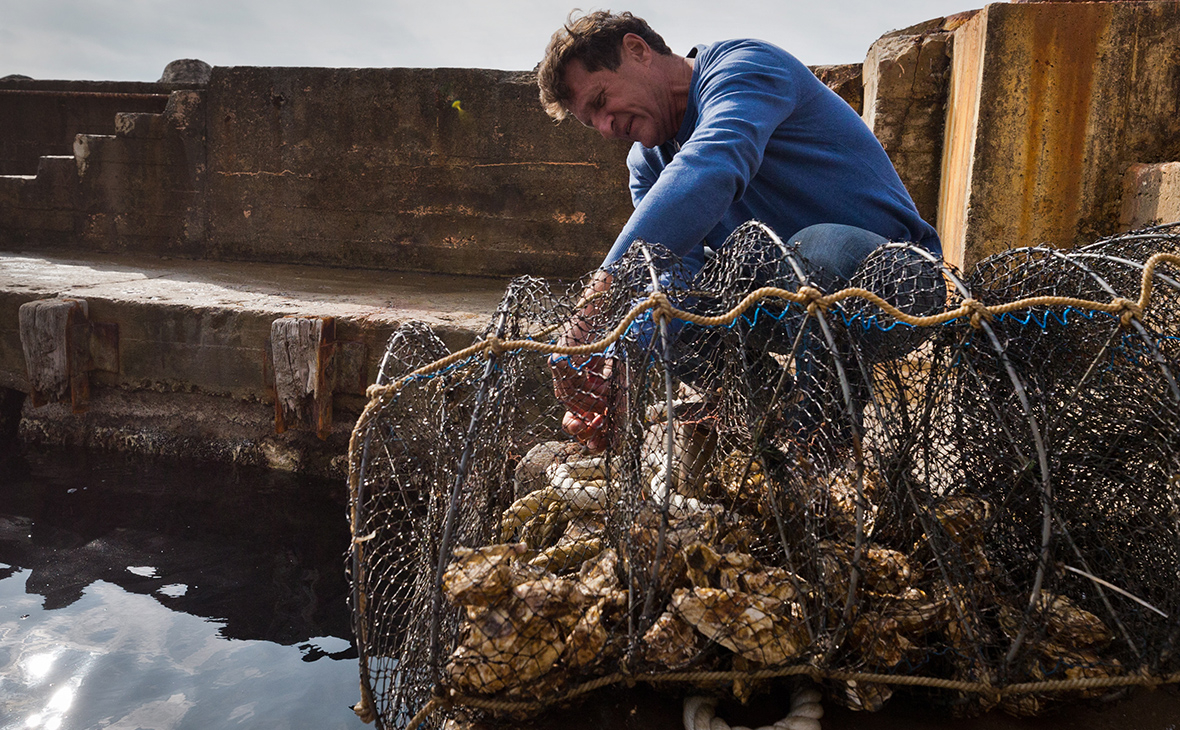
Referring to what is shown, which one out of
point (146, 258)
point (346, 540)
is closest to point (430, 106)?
point (146, 258)

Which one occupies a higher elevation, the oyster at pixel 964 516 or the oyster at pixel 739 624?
the oyster at pixel 964 516

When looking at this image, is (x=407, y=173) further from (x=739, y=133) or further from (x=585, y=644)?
(x=585, y=644)

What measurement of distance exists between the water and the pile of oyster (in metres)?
1.20

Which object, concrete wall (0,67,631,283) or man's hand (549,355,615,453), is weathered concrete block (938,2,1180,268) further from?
concrete wall (0,67,631,283)

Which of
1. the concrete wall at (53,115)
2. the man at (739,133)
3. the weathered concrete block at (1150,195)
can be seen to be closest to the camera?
the man at (739,133)

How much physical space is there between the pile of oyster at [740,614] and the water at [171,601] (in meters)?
1.20

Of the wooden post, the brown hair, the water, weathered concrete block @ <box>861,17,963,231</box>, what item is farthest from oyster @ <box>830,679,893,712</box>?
the wooden post

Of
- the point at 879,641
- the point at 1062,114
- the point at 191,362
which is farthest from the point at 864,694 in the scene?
the point at 191,362

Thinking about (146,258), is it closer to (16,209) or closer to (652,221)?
(16,209)

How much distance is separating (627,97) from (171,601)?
285cm

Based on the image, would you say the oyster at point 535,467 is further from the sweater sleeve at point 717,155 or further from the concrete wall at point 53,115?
the concrete wall at point 53,115

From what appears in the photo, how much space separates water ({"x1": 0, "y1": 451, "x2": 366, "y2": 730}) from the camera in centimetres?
258

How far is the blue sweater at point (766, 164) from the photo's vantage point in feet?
6.51

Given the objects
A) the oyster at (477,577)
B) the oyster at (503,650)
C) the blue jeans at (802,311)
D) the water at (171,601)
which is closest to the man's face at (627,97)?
the blue jeans at (802,311)
